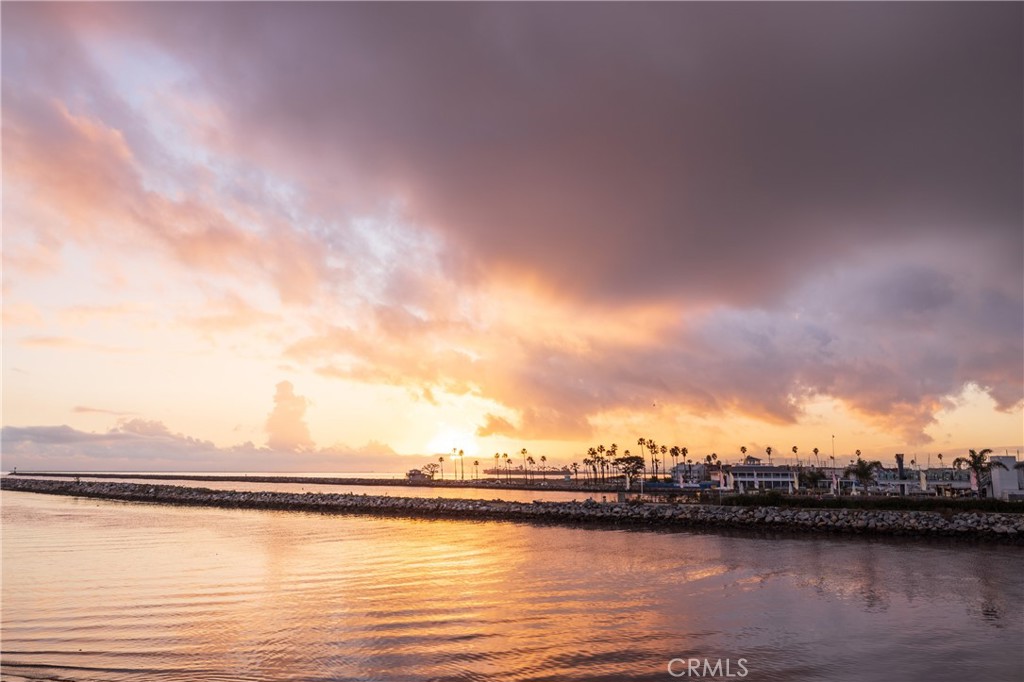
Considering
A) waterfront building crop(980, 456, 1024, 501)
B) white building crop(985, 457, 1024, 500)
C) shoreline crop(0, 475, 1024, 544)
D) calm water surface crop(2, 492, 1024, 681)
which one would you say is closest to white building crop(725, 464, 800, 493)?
waterfront building crop(980, 456, 1024, 501)

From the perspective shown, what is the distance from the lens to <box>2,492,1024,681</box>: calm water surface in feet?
51.3

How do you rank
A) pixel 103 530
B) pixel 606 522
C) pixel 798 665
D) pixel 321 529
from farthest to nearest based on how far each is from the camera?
1. pixel 606 522
2. pixel 321 529
3. pixel 103 530
4. pixel 798 665

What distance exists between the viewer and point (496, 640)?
17.7m

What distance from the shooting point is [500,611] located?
837 inches

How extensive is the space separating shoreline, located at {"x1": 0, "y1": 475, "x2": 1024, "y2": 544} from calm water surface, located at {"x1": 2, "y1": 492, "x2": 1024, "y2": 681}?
7292 mm

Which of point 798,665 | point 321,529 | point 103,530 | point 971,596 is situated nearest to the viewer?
point 798,665

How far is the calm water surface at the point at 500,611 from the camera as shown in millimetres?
15648

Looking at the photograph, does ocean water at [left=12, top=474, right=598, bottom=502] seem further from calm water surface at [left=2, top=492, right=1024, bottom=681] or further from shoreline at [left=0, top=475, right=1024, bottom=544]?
calm water surface at [left=2, top=492, right=1024, bottom=681]

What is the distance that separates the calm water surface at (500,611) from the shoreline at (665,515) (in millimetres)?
7292

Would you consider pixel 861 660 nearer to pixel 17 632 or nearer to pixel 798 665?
pixel 798 665

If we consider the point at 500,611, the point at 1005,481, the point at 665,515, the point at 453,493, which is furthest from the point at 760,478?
the point at 500,611

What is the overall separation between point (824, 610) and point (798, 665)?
22.8 feet

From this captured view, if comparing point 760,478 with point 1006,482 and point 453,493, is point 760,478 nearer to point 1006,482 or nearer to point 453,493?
point 1006,482

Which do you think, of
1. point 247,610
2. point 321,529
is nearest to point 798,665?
point 247,610
